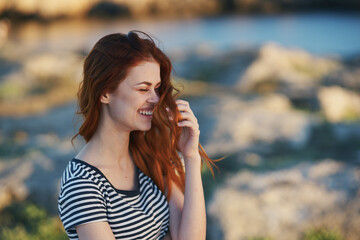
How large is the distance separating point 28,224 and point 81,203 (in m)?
3.30

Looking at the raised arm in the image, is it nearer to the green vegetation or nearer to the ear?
the ear

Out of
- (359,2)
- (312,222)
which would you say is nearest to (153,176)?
(312,222)

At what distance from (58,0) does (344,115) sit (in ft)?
64.9

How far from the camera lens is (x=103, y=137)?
2.14 meters

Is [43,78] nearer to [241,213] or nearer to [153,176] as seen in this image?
[241,213]

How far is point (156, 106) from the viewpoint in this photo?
6.85ft

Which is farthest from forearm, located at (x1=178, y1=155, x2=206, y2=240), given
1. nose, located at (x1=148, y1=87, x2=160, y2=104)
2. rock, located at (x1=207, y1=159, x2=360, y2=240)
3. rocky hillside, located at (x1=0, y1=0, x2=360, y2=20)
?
rocky hillside, located at (x1=0, y1=0, x2=360, y2=20)

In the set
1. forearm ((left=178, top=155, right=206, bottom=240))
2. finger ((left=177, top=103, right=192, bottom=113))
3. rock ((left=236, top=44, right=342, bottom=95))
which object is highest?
finger ((left=177, top=103, right=192, bottom=113))

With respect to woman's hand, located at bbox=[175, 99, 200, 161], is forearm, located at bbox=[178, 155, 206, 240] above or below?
below

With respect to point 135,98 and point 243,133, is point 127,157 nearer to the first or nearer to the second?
point 135,98

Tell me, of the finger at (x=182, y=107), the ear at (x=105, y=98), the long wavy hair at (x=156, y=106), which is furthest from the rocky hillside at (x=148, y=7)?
the finger at (x=182, y=107)

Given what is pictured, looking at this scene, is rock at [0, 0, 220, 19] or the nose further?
rock at [0, 0, 220, 19]

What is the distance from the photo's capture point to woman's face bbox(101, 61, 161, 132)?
6.69 ft

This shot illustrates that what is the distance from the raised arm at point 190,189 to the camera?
84.8 inches
